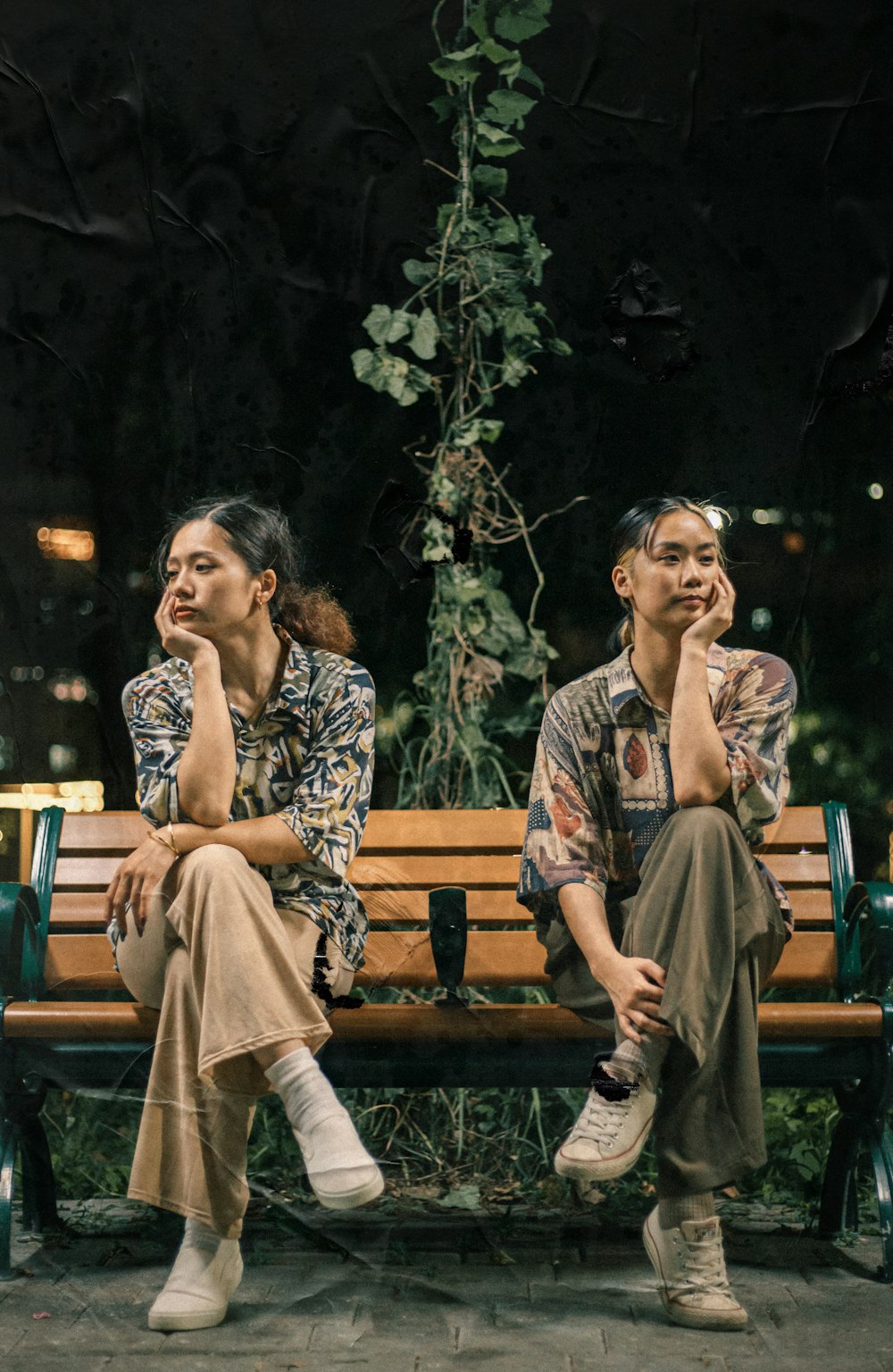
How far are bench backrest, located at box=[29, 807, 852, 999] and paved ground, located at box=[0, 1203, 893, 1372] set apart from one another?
0.41 metres

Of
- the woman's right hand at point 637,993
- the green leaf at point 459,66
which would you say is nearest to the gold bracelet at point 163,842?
the woman's right hand at point 637,993

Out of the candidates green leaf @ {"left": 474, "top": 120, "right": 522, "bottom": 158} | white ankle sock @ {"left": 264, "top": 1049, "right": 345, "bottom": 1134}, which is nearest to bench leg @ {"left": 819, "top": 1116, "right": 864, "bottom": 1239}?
white ankle sock @ {"left": 264, "top": 1049, "right": 345, "bottom": 1134}

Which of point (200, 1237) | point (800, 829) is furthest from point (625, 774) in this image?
point (200, 1237)

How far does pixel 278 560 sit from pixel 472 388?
470mm

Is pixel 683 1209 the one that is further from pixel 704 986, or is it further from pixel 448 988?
pixel 448 988

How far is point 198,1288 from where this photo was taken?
6.85 feet

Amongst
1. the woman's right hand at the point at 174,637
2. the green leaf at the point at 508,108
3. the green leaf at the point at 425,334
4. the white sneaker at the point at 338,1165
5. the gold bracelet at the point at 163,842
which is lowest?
the white sneaker at the point at 338,1165

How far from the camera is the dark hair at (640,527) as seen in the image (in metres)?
2.23

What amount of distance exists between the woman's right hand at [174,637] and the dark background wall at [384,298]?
59mm

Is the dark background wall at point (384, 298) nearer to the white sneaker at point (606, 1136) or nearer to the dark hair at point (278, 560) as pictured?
the dark hair at point (278, 560)

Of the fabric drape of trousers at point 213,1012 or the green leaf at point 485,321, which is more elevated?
the green leaf at point 485,321

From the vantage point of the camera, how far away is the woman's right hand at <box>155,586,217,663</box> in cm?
218

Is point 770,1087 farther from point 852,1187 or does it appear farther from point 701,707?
point 701,707

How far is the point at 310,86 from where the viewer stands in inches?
90.1
